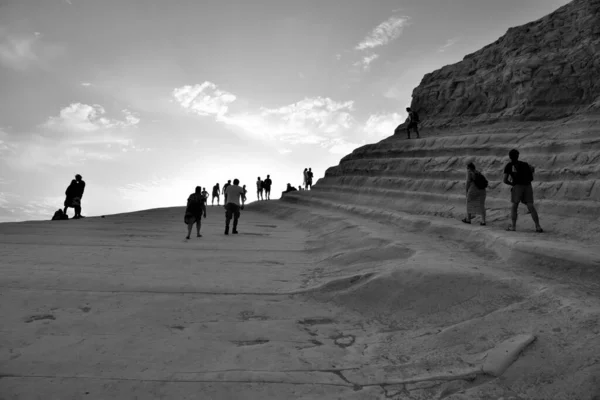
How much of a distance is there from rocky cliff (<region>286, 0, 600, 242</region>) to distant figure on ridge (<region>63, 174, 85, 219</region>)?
8846 mm

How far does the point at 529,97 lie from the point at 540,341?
1208cm

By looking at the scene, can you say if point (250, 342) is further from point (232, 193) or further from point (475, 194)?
point (232, 193)

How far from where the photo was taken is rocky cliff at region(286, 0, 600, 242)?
25.7 feet

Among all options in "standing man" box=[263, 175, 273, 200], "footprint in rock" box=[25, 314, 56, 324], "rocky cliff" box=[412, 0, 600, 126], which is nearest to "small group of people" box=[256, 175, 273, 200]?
"standing man" box=[263, 175, 273, 200]

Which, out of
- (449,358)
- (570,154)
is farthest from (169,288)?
(570,154)

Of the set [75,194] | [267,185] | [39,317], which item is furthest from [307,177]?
[39,317]

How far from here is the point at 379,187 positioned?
13797mm

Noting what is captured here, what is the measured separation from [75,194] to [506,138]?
14.1 m

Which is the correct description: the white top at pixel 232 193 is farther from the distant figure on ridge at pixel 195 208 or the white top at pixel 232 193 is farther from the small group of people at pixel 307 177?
the small group of people at pixel 307 177

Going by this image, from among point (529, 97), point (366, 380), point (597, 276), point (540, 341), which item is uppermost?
point (529, 97)

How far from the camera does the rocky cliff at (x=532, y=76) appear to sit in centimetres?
1203

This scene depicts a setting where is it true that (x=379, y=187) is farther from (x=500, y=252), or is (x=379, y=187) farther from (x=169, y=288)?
(x=169, y=288)

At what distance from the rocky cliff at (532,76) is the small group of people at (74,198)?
45.5ft

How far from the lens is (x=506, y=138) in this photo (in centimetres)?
1141
